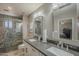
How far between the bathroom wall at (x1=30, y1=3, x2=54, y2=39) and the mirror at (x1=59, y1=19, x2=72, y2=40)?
0.17m

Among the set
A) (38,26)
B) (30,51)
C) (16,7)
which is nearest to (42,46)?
(30,51)

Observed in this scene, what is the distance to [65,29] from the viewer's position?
171 centimetres

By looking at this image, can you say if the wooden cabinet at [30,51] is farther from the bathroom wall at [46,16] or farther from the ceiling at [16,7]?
the ceiling at [16,7]

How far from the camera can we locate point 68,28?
65.8 inches

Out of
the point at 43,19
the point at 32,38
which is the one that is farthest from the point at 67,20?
the point at 32,38

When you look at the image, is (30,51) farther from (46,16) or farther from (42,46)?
Answer: (46,16)

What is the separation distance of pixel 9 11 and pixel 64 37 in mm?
1108

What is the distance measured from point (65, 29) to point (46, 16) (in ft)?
1.48

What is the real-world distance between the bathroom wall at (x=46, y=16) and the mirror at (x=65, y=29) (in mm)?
173

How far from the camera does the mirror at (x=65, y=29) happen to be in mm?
1660

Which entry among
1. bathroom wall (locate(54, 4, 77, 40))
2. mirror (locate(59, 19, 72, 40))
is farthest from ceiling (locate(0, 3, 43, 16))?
mirror (locate(59, 19, 72, 40))

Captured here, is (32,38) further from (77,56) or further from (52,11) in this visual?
(77,56)

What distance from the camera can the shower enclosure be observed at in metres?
1.82

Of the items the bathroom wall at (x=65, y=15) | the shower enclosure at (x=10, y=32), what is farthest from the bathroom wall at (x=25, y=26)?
the bathroom wall at (x=65, y=15)
